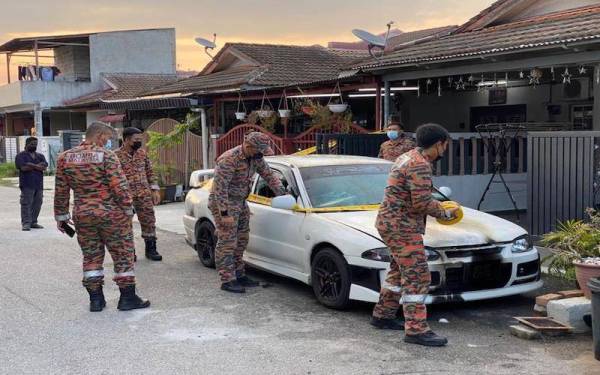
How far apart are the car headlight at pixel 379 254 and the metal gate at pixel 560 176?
144 inches

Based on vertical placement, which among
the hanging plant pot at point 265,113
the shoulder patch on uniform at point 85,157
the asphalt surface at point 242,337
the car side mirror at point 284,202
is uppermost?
the hanging plant pot at point 265,113

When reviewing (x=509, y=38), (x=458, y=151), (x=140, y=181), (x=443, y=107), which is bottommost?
(x=140, y=181)

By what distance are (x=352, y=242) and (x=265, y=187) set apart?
6.08ft

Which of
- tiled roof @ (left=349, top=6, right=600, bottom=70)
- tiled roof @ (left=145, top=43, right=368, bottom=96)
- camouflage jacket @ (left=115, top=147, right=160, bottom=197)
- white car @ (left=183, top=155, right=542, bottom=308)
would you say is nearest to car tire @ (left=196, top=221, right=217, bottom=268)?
white car @ (left=183, top=155, right=542, bottom=308)

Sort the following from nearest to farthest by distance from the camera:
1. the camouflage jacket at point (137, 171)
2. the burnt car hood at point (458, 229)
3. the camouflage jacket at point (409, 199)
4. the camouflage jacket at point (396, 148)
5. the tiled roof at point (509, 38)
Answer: the camouflage jacket at point (409, 199), the burnt car hood at point (458, 229), the camouflage jacket at point (137, 171), the tiled roof at point (509, 38), the camouflage jacket at point (396, 148)

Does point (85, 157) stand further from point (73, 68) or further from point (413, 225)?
point (73, 68)

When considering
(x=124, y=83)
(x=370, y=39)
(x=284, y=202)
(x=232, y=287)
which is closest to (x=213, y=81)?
(x=370, y=39)

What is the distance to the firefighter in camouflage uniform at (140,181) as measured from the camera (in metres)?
8.88

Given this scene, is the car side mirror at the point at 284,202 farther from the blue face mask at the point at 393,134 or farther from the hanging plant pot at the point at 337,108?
the hanging plant pot at the point at 337,108

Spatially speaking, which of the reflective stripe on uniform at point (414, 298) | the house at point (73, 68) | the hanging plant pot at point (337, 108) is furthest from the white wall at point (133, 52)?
the reflective stripe on uniform at point (414, 298)

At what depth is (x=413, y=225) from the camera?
5.16m

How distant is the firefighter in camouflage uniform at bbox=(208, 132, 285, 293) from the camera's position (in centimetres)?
694

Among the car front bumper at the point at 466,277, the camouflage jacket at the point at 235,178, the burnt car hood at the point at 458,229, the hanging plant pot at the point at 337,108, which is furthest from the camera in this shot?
the hanging plant pot at the point at 337,108

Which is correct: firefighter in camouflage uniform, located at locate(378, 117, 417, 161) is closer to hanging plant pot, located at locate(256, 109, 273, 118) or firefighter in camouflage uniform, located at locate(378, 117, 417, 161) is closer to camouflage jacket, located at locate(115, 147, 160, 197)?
camouflage jacket, located at locate(115, 147, 160, 197)
